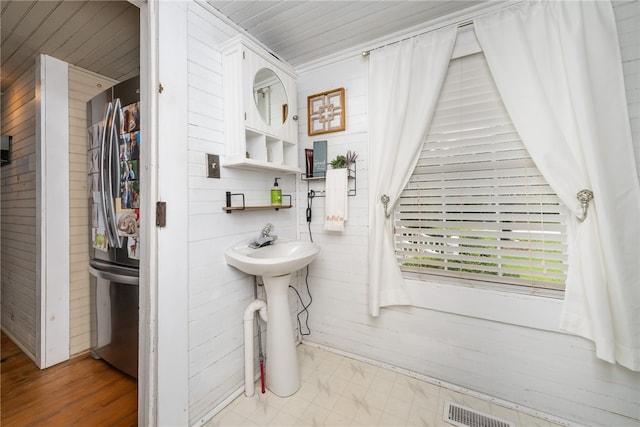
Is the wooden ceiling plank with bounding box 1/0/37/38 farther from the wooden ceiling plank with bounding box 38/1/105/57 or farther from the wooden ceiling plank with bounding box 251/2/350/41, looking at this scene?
the wooden ceiling plank with bounding box 251/2/350/41

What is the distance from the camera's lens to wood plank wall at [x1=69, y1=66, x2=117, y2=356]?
7.01 feet

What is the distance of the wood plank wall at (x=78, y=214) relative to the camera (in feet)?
7.01

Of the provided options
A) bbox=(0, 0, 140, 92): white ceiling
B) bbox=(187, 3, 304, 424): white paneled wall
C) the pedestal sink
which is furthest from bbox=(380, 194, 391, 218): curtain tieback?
bbox=(0, 0, 140, 92): white ceiling

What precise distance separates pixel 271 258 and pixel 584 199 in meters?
1.69

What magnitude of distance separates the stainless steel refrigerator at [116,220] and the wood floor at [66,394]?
0.35 ft

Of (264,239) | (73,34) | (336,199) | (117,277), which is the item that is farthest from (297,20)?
(117,277)

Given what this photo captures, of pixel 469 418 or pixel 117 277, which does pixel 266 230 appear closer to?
pixel 117 277

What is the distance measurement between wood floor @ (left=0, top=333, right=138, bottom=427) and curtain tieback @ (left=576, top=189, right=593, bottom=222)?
268 centimetres

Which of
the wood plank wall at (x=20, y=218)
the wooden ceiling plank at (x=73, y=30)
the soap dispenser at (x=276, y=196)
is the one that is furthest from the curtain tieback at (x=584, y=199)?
the wood plank wall at (x=20, y=218)

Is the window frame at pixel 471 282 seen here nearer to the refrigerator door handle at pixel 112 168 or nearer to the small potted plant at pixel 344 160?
the small potted plant at pixel 344 160

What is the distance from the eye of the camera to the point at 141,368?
50.3 inches

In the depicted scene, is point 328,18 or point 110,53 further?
point 110,53

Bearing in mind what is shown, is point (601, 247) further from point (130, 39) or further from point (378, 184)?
point (130, 39)

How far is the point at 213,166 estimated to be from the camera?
5.01 ft
